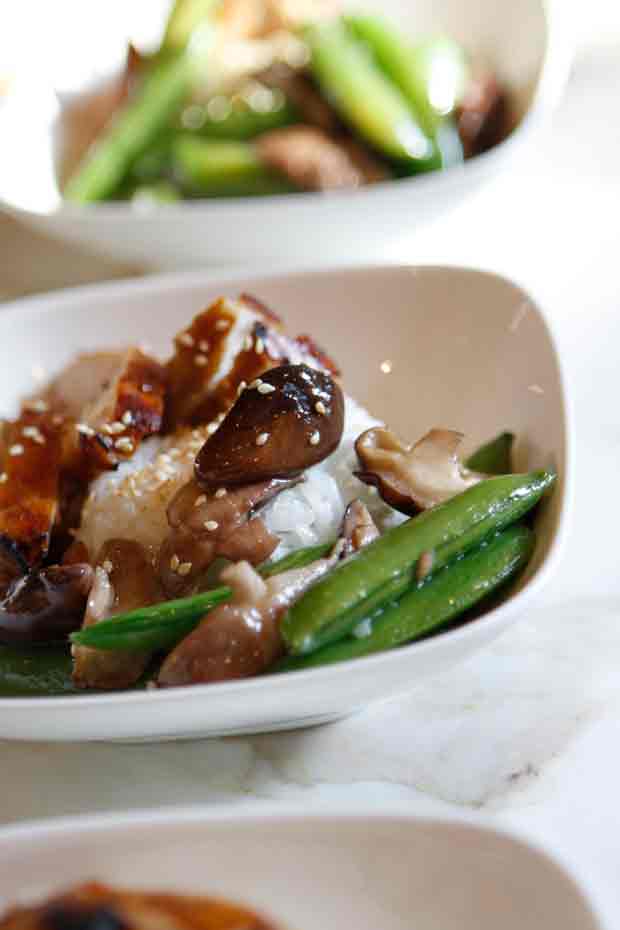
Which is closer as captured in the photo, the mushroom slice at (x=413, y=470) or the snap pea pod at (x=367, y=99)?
the mushroom slice at (x=413, y=470)

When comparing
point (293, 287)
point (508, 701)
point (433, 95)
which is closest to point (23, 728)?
point (508, 701)

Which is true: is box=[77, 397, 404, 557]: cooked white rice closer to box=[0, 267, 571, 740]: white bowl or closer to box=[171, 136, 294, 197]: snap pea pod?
box=[0, 267, 571, 740]: white bowl

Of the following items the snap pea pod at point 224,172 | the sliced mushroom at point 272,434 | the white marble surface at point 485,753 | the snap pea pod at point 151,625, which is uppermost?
the snap pea pod at point 224,172

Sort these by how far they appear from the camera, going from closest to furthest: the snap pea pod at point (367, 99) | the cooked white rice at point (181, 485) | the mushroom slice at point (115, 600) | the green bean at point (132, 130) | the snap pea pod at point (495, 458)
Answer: the mushroom slice at point (115, 600), the cooked white rice at point (181, 485), the snap pea pod at point (495, 458), the snap pea pod at point (367, 99), the green bean at point (132, 130)

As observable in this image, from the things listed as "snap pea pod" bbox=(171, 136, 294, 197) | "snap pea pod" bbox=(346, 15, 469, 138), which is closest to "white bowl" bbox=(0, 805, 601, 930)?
"snap pea pod" bbox=(171, 136, 294, 197)

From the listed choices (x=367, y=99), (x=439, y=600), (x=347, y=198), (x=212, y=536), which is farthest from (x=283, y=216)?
(x=439, y=600)

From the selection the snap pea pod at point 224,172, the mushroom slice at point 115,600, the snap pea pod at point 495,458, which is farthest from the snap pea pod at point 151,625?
the snap pea pod at point 224,172

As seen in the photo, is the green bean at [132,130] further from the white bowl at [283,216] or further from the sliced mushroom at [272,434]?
the sliced mushroom at [272,434]
